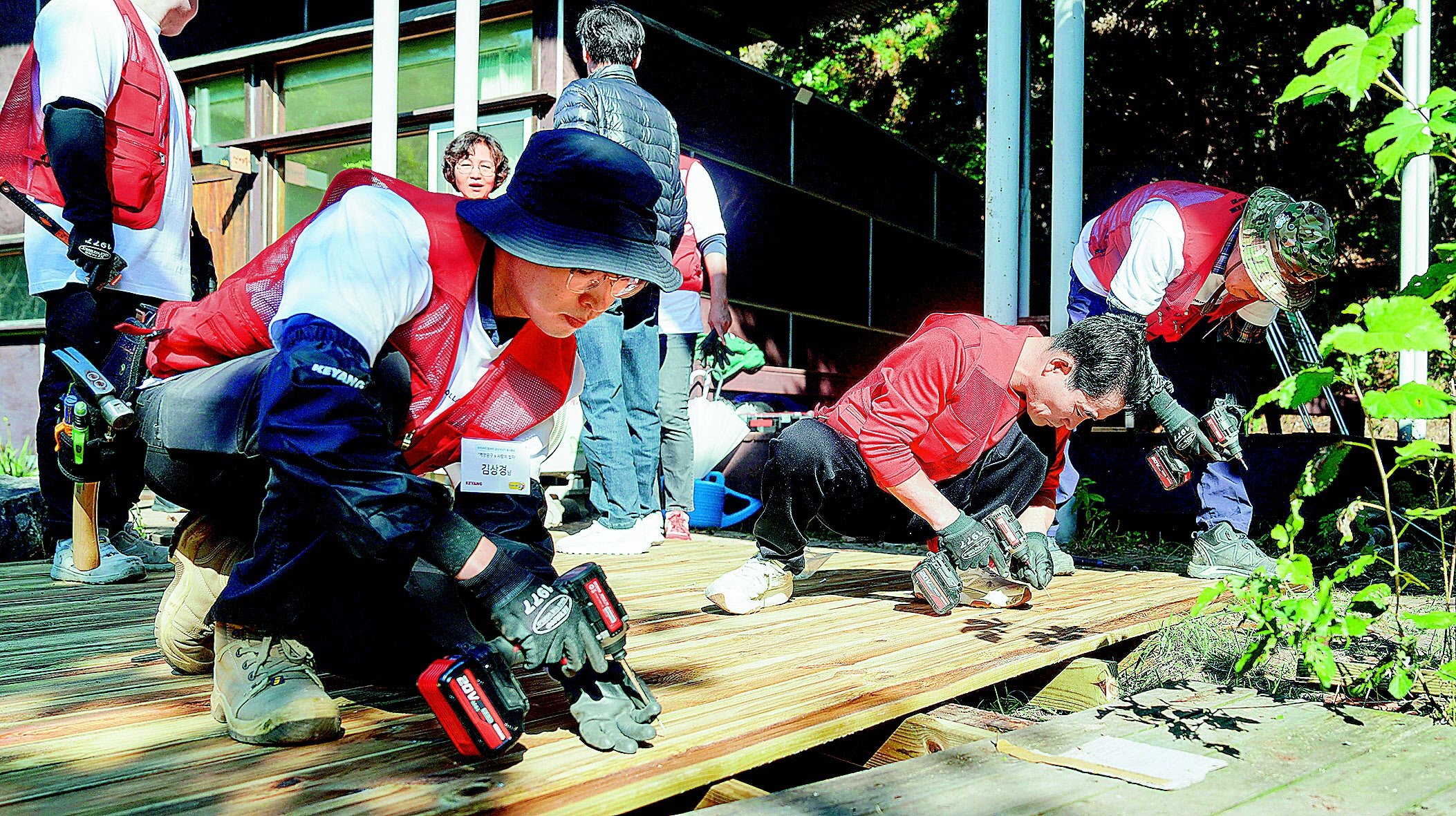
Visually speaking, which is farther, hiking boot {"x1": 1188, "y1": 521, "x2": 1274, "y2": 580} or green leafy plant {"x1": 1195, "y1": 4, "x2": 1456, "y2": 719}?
hiking boot {"x1": 1188, "y1": 521, "x2": 1274, "y2": 580}

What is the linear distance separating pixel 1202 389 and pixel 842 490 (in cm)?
192

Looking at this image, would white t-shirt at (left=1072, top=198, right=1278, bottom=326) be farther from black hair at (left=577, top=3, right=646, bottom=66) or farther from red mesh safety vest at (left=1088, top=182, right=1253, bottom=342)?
black hair at (left=577, top=3, right=646, bottom=66)

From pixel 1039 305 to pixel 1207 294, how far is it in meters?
4.90

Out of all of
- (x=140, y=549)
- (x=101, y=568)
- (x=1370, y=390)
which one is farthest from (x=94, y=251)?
(x=1370, y=390)

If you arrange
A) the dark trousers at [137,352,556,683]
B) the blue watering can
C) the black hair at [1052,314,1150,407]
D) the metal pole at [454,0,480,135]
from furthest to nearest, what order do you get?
the blue watering can, the metal pole at [454,0,480,135], the black hair at [1052,314,1150,407], the dark trousers at [137,352,556,683]

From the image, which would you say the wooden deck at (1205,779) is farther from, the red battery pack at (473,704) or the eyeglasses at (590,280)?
the eyeglasses at (590,280)

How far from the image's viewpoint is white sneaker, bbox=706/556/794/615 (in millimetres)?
2783

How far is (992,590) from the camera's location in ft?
9.75

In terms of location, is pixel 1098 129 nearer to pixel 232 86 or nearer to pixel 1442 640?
pixel 232 86

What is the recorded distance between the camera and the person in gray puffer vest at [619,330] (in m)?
3.98

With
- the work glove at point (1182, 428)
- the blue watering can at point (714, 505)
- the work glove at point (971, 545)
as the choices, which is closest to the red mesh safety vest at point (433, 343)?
the work glove at point (971, 545)

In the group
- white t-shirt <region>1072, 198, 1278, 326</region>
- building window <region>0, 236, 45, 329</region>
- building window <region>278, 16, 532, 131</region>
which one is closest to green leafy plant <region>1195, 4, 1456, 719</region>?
white t-shirt <region>1072, 198, 1278, 326</region>

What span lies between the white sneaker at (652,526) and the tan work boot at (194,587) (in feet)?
7.25

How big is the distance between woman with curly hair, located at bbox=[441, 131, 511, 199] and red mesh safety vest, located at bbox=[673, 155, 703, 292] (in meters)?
0.75
